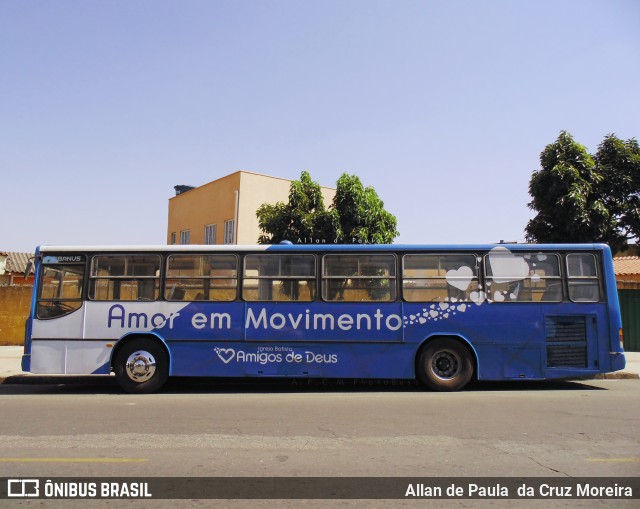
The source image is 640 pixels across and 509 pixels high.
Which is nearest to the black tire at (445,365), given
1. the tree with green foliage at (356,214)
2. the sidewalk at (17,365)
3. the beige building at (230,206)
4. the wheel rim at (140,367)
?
the sidewalk at (17,365)

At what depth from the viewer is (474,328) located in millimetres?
9805

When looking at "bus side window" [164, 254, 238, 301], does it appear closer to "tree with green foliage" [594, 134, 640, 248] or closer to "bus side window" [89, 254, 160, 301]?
"bus side window" [89, 254, 160, 301]

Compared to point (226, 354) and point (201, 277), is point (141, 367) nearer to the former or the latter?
point (226, 354)

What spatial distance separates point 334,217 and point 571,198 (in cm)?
776

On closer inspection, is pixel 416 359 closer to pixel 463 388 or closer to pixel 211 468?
pixel 463 388

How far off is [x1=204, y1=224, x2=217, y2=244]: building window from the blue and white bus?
679 inches

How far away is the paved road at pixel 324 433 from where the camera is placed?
A: 16.6 ft

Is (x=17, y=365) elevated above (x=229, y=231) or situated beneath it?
situated beneath

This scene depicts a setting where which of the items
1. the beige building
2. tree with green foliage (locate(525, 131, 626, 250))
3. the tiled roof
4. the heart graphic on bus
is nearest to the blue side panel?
the heart graphic on bus

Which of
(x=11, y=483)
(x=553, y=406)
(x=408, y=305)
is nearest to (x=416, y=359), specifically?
(x=408, y=305)

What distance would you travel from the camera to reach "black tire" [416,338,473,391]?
9.80 metres

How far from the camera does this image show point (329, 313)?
32.7 ft

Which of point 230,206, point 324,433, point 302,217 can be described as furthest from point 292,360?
point 230,206

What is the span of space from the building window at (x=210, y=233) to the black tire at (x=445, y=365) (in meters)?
19.2
